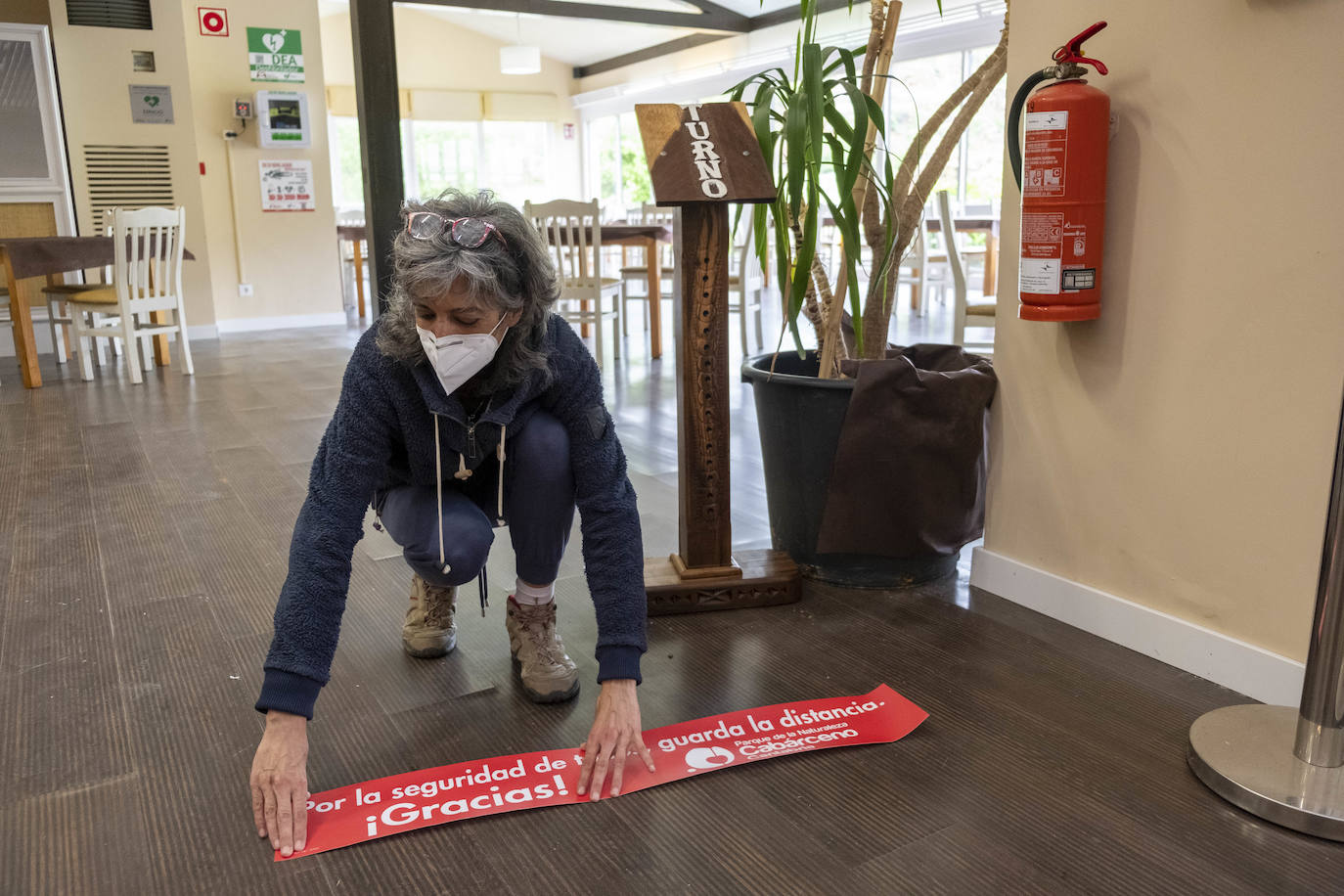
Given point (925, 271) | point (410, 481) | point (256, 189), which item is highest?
point (256, 189)

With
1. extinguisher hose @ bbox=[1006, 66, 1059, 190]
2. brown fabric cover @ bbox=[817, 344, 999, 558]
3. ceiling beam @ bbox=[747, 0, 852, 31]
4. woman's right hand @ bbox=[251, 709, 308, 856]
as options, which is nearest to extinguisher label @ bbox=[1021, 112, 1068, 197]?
extinguisher hose @ bbox=[1006, 66, 1059, 190]

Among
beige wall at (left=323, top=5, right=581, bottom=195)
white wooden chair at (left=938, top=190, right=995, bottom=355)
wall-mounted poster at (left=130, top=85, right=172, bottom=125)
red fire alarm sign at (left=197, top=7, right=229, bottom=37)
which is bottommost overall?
white wooden chair at (left=938, top=190, right=995, bottom=355)

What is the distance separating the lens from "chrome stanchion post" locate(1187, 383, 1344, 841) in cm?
123

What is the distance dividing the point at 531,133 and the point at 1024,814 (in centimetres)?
1252

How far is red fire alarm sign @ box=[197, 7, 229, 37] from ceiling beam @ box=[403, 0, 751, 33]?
9.46 ft

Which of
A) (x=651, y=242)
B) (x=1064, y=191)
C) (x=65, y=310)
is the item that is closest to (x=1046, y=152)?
(x=1064, y=191)

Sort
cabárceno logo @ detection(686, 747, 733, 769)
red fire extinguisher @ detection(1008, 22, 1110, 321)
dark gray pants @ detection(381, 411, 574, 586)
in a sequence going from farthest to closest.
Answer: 1. red fire extinguisher @ detection(1008, 22, 1110, 321)
2. dark gray pants @ detection(381, 411, 574, 586)
3. cabárceno logo @ detection(686, 747, 733, 769)

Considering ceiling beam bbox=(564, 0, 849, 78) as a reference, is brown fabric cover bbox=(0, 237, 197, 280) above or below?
below

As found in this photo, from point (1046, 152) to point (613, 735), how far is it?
1.13m

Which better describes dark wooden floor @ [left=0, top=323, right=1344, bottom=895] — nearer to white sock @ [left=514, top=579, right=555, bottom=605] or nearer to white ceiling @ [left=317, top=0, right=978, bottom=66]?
white sock @ [left=514, top=579, right=555, bottom=605]

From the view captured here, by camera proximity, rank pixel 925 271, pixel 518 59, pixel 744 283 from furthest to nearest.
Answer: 1. pixel 518 59
2. pixel 925 271
3. pixel 744 283

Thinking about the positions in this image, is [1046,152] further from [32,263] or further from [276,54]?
[276,54]

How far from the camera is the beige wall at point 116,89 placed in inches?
242

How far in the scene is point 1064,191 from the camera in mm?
1620
